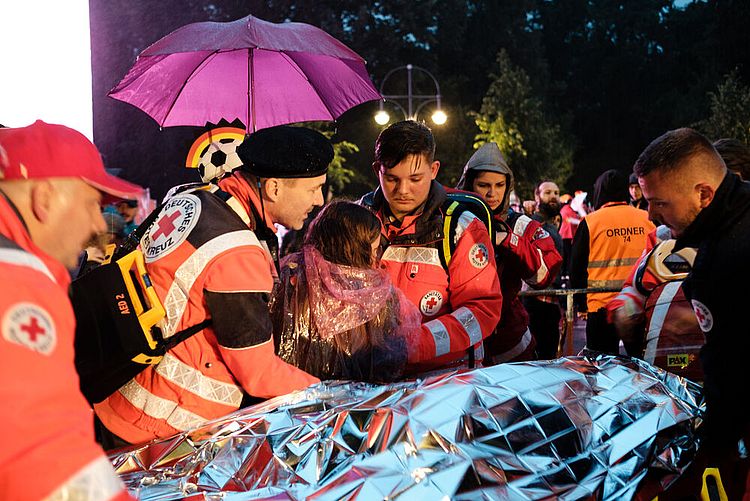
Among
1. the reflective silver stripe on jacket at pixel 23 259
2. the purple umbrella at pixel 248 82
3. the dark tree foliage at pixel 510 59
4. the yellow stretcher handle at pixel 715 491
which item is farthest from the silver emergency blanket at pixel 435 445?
the dark tree foliage at pixel 510 59

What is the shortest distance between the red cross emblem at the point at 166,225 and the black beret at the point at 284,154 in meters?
0.28

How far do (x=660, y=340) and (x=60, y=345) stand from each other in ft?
8.28

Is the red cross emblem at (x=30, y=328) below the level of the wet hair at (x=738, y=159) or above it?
below

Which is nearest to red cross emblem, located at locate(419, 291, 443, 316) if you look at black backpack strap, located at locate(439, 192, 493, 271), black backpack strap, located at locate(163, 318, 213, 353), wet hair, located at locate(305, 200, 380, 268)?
black backpack strap, located at locate(439, 192, 493, 271)

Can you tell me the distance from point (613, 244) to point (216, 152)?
11.2 ft

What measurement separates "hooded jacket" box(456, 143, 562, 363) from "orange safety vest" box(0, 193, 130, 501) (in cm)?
298

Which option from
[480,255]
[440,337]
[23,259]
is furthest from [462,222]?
[23,259]

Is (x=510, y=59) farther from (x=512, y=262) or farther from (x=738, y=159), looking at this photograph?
(x=738, y=159)

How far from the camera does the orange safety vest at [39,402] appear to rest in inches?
39.6

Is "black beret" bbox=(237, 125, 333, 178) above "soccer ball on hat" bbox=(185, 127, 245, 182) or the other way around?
the other way around

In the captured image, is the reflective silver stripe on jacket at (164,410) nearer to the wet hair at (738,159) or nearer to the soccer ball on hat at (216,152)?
the soccer ball on hat at (216,152)

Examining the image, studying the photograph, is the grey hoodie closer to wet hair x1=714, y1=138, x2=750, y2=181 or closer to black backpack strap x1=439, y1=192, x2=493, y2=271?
black backpack strap x1=439, y1=192, x2=493, y2=271

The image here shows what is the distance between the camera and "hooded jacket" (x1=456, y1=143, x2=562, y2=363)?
3910 mm

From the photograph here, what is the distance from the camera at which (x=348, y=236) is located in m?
2.70
